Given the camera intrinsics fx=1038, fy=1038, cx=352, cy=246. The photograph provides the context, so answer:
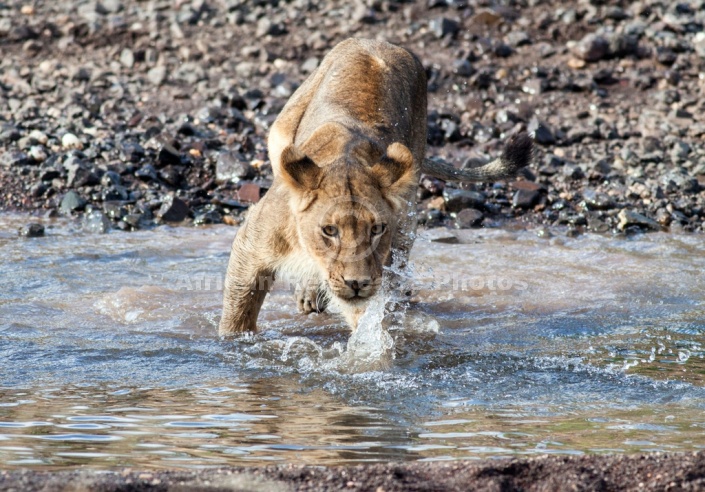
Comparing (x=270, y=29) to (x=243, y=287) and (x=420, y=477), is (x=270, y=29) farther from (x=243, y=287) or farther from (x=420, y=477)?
(x=420, y=477)

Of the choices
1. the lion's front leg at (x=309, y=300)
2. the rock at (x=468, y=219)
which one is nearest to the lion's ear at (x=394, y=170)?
the lion's front leg at (x=309, y=300)

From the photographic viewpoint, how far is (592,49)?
484 inches

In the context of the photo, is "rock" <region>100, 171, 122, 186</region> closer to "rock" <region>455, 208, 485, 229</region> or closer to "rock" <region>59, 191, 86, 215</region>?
"rock" <region>59, 191, 86, 215</region>

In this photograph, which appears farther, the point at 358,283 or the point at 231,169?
the point at 231,169

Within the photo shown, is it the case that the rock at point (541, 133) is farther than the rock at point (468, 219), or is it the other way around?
the rock at point (541, 133)

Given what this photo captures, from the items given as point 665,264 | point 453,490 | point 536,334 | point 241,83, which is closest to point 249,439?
point 453,490

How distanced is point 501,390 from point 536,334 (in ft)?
4.73

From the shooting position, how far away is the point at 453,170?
8227mm

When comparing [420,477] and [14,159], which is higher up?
[420,477]

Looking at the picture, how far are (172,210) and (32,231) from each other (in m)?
1.29

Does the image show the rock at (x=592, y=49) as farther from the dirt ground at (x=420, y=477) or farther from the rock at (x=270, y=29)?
the dirt ground at (x=420, y=477)

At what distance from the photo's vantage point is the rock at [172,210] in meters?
9.50

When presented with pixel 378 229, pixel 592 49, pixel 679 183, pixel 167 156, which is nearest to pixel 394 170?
pixel 378 229

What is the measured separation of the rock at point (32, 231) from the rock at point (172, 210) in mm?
1128
